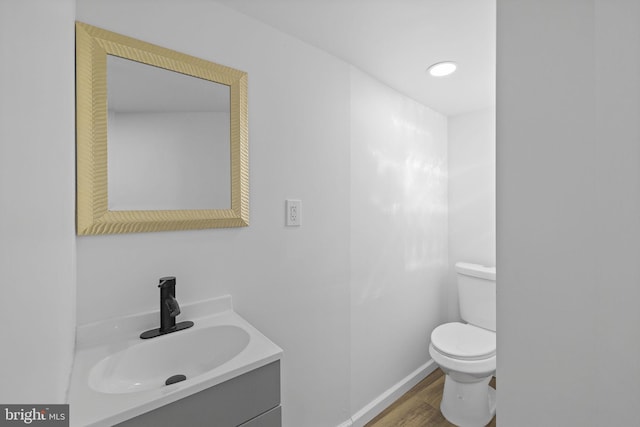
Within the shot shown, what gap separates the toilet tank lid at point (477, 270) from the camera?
2.09 metres

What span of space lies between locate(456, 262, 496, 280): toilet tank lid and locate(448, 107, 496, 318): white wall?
134mm

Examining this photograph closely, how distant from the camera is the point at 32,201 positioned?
0.45m

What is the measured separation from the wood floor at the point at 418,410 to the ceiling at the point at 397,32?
2.16 m

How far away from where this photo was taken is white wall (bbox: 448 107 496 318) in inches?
92.0

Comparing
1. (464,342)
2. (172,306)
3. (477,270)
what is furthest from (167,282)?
(477,270)

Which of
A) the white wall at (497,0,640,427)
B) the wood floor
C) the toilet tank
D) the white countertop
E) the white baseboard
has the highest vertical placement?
the white wall at (497,0,640,427)

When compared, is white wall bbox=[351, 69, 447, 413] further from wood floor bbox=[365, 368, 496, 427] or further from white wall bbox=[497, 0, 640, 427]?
white wall bbox=[497, 0, 640, 427]

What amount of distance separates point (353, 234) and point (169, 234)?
3.30 feet

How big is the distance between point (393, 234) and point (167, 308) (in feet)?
4.83

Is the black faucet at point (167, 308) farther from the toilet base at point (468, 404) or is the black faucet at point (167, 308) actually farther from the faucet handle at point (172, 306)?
the toilet base at point (468, 404)

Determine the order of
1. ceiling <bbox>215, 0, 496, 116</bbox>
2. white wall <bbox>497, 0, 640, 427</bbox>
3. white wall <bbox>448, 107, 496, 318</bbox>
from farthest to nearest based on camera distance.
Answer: white wall <bbox>448, 107, 496, 318</bbox> < ceiling <bbox>215, 0, 496, 116</bbox> < white wall <bbox>497, 0, 640, 427</bbox>

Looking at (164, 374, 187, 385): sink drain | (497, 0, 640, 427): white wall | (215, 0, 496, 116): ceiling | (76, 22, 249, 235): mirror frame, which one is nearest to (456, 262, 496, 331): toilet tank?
(215, 0, 496, 116): ceiling

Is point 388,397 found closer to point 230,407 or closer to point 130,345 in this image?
point 230,407

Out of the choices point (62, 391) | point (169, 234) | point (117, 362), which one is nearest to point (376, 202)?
point (169, 234)
